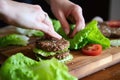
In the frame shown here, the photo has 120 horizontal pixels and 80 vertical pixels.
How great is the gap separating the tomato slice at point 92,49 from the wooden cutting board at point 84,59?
2cm

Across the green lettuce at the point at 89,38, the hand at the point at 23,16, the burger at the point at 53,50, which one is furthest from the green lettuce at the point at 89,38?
the hand at the point at 23,16

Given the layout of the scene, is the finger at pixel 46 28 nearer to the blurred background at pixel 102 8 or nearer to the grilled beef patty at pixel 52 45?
the grilled beef patty at pixel 52 45

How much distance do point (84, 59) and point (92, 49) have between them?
0.09m

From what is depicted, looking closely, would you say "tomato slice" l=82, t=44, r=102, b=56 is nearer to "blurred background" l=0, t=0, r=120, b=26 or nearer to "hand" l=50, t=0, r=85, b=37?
"hand" l=50, t=0, r=85, b=37

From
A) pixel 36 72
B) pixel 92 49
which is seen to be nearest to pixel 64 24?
pixel 92 49

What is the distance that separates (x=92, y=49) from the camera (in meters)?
1.46

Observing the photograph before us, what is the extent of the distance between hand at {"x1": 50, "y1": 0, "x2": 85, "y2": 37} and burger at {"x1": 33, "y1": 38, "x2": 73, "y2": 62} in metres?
0.19

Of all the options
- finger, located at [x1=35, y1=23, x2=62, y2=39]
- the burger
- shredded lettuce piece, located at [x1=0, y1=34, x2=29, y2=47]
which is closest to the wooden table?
the burger

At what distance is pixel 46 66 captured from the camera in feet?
3.65

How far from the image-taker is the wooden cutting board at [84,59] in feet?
4.29

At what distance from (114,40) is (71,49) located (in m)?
0.26

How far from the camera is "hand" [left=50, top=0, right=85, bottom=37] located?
1540 mm

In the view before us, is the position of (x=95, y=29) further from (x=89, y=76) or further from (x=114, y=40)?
(x=89, y=76)

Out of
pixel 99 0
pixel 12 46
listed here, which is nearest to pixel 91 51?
pixel 12 46
